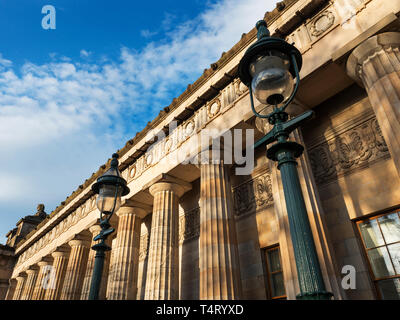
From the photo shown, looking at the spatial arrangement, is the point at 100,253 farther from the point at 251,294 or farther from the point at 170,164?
the point at 170,164

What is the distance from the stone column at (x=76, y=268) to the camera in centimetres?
1719

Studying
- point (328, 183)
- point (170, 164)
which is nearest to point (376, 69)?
point (328, 183)

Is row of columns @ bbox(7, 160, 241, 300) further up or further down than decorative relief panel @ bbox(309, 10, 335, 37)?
further down

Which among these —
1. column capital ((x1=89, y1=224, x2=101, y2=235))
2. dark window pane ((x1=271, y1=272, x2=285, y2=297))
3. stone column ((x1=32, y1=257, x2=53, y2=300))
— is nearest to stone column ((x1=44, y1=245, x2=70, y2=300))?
stone column ((x1=32, y1=257, x2=53, y2=300))

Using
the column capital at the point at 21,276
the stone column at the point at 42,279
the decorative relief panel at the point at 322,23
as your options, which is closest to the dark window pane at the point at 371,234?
the decorative relief panel at the point at 322,23

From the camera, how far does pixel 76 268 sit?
1769 centimetres

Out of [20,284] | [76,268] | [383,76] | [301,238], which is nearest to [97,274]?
[301,238]

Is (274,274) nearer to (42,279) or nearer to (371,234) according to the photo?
(371,234)

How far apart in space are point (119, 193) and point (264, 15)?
786 cm

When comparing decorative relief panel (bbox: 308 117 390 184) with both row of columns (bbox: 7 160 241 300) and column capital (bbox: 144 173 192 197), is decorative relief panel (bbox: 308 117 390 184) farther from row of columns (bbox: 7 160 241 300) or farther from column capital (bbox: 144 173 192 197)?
column capital (bbox: 144 173 192 197)

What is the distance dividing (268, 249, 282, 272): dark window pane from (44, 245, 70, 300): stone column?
51.4 feet

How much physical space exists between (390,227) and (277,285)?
3855 mm

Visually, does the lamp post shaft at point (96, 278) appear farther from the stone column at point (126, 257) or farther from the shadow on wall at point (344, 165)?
the stone column at point (126, 257)

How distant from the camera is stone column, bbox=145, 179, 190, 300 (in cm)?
1065
